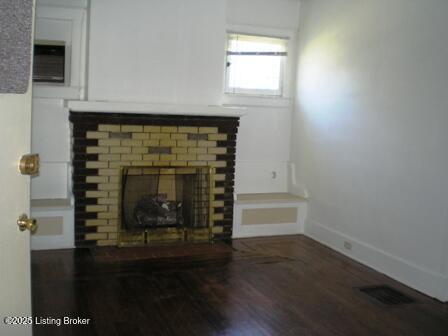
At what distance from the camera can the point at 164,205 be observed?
14.4 feet

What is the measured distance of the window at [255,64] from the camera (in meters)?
5.01

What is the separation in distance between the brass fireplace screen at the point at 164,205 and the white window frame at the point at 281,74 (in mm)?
1008

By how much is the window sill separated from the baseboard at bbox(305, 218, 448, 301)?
1356mm

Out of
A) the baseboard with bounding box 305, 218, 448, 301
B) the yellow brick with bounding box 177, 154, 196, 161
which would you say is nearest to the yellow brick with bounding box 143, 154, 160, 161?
the yellow brick with bounding box 177, 154, 196, 161

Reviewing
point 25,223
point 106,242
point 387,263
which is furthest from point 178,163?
point 25,223

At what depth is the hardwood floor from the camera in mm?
2803

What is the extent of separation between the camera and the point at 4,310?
1.34 meters

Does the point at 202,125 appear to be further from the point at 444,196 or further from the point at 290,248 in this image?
the point at 444,196

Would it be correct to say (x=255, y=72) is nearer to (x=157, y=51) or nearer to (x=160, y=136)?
(x=157, y=51)

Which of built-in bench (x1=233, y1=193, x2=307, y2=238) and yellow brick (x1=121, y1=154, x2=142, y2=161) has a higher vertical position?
yellow brick (x1=121, y1=154, x2=142, y2=161)

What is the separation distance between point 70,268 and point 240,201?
1800 millimetres

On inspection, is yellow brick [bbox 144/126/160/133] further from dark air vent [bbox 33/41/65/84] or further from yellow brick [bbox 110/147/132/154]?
dark air vent [bbox 33/41/65/84]

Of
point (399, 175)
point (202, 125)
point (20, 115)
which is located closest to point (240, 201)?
point (202, 125)

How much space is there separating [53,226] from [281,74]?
2.90 metres
